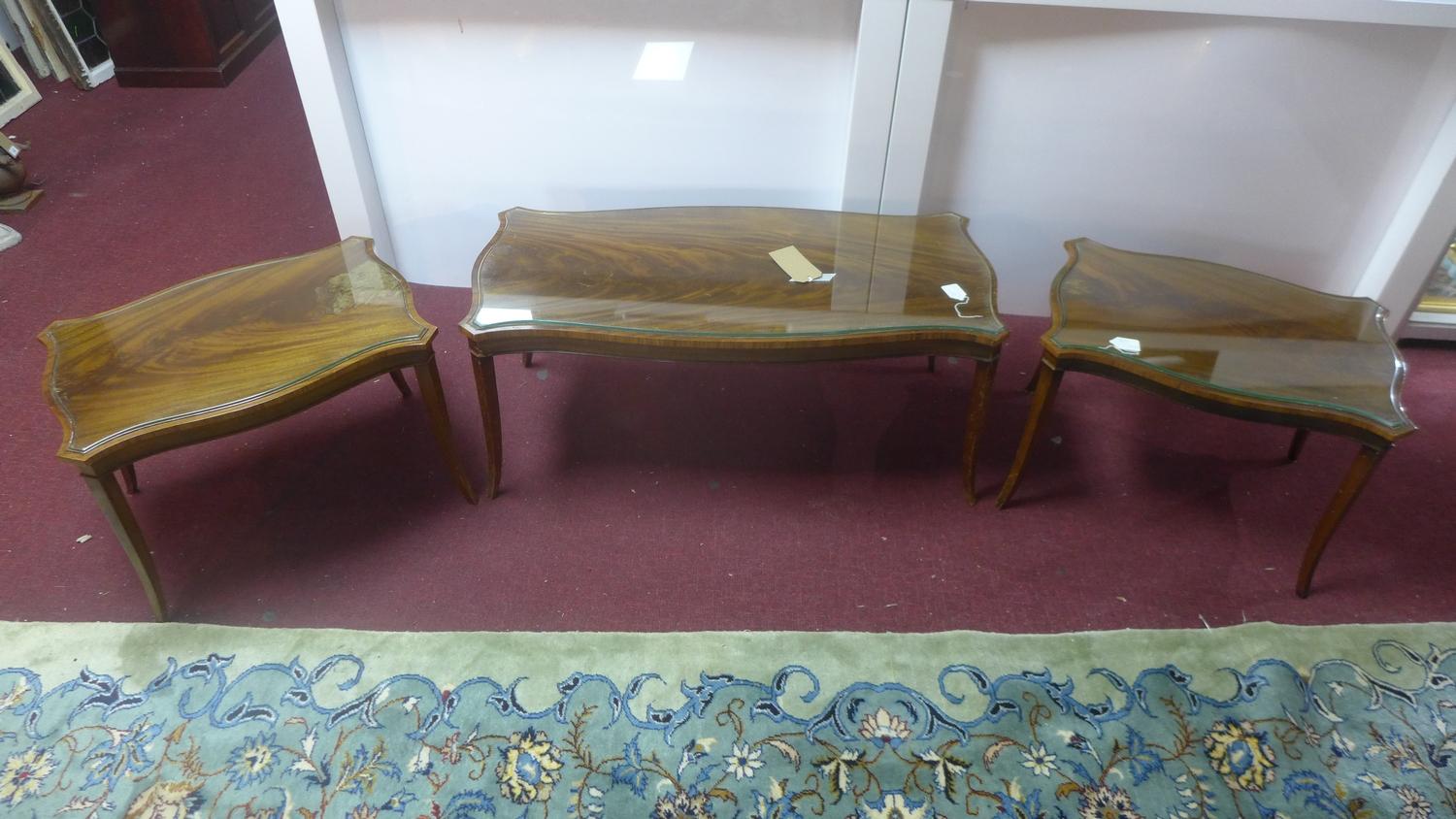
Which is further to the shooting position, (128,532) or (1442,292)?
(1442,292)

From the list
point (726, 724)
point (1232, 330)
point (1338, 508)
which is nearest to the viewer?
point (726, 724)

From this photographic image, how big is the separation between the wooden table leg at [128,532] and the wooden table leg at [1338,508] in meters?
2.34

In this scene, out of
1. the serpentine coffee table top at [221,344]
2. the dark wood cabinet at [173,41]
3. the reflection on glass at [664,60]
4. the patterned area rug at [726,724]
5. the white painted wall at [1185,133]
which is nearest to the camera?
the patterned area rug at [726,724]

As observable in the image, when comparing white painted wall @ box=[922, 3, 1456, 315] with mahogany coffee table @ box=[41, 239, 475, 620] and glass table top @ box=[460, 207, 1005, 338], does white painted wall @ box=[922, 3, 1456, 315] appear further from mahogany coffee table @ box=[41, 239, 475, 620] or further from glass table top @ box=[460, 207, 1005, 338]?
mahogany coffee table @ box=[41, 239, 475, 620]

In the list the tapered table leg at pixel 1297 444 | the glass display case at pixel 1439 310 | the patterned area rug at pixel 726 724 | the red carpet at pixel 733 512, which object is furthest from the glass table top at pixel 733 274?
the glass display case at pixel 1439 310

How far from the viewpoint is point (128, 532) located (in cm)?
174

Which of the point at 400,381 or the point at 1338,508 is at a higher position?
the point at 1338,508

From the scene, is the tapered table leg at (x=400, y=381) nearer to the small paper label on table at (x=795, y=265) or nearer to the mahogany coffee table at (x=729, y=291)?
the mahogany coffee table at (x=729, y=291)

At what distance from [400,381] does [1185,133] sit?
2128mm

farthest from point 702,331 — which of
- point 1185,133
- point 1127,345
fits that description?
point 1185,133

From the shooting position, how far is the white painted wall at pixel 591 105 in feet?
7.40

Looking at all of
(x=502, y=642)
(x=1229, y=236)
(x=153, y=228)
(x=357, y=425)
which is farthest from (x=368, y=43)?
(x=1229, y=236)

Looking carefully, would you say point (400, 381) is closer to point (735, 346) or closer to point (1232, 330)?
point (735, 346)

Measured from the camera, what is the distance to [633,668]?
177 cm
